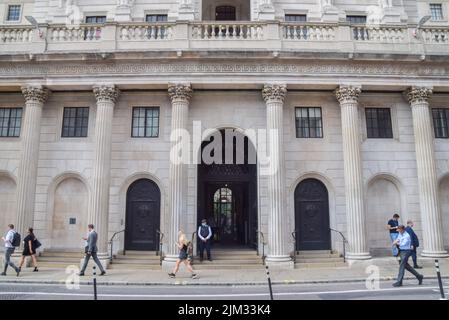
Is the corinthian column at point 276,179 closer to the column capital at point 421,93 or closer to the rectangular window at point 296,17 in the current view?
the rectangular window at point 296,17

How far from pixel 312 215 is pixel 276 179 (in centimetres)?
308

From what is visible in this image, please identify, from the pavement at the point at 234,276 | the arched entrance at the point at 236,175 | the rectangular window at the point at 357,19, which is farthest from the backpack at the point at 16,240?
the rectangular window at the point at 357,19

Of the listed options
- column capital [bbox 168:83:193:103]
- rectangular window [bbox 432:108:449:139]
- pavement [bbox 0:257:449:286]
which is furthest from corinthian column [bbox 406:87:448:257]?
A: column capital [bbox 168:83:193:103]

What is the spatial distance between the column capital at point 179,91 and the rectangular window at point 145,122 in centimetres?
184

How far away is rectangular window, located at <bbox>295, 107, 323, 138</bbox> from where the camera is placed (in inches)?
673

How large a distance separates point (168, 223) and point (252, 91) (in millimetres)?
7715

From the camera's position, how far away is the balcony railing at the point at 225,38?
16.1 m

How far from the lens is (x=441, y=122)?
57.6 feet

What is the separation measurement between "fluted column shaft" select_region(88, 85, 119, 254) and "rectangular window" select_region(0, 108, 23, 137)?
4830mm

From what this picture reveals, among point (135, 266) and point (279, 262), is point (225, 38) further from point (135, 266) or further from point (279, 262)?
point (135, 266)

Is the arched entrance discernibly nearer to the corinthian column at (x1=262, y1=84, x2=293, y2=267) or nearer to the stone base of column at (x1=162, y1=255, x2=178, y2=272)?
the corinthian column at (x1=262, y1=84, x2=293, y2=267)

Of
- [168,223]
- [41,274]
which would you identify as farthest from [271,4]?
[41,274]

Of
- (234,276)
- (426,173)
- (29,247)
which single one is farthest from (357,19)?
(29,247)

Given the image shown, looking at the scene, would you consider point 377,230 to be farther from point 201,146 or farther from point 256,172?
point 201,146
